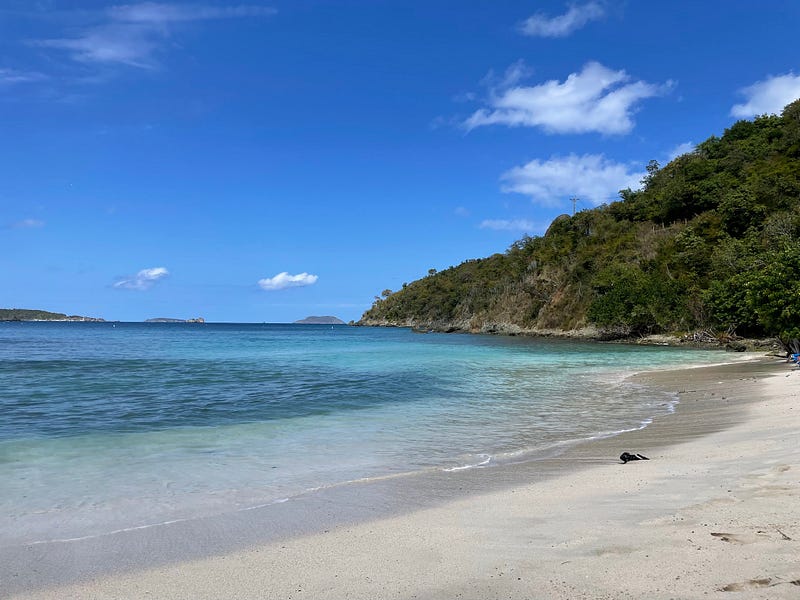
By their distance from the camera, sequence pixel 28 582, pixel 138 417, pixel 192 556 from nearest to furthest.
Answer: pixel 28 582, pixel 192 556, pixel 138 417

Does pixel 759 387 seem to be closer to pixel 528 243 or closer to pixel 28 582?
pixel 28 582

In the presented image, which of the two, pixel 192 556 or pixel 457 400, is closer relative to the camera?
pixel 192 556

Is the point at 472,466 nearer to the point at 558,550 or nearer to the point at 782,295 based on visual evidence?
the point at 558,550

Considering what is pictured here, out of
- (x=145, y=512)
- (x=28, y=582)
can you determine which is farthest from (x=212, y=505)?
(x=28, y=582)

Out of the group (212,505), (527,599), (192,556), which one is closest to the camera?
(527,599)

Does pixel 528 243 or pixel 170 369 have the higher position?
pixel 528 243

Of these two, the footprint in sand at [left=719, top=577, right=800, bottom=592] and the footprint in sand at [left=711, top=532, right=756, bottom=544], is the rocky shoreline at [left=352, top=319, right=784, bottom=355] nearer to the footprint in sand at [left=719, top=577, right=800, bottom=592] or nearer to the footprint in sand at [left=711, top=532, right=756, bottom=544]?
the footprint in sand at [left=711, top=532, right=756, bottom=544]

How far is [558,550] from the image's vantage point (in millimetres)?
4309

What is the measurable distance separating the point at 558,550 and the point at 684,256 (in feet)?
204

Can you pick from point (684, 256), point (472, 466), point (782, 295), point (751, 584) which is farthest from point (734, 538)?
point (684, 256)

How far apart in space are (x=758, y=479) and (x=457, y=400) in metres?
10.6

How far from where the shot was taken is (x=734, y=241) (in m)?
49.2

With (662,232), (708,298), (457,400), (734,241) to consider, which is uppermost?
(662,232)

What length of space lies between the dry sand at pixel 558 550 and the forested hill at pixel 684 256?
69.1 ft
